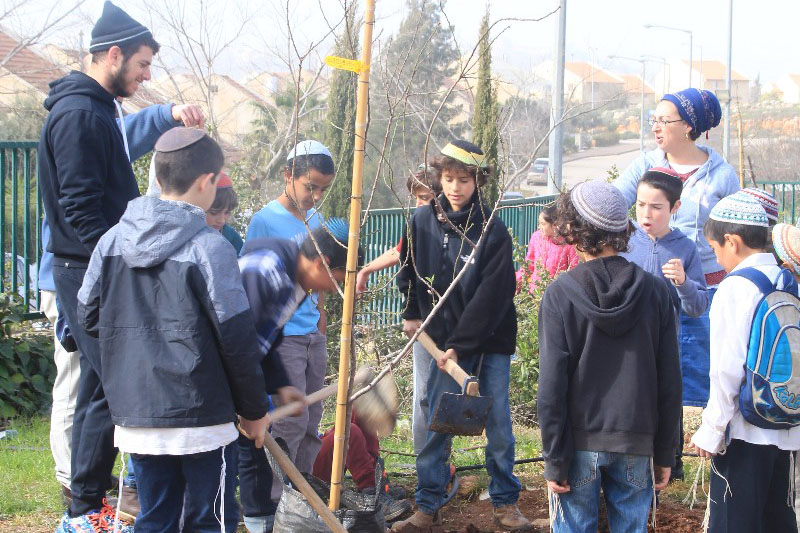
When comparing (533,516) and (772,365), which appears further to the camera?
(533,516)

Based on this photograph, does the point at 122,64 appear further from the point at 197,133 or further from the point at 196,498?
the point at 196,498

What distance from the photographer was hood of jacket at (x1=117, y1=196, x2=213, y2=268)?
2814mm

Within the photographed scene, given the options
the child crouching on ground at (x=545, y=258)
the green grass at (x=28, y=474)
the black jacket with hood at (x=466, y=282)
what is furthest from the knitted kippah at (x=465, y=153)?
the green grass at (x=28, y=474)

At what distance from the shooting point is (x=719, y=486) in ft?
10.8

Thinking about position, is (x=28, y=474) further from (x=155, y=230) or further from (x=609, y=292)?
(x=609, y=292)

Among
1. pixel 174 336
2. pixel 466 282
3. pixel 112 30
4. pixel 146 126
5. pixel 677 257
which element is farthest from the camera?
pixel 677 257

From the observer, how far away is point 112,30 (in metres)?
3.68

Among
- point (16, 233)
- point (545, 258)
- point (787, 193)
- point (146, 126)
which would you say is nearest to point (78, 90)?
point (146, 126)

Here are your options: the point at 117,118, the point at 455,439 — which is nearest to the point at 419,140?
the point at 455,439

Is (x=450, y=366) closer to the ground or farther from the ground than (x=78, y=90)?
closer to the ground

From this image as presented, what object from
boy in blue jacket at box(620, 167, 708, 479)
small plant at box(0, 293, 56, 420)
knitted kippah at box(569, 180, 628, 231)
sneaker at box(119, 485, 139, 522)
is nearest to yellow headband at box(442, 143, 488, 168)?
boy in blue jacket at box(620, 167, 708, 479)

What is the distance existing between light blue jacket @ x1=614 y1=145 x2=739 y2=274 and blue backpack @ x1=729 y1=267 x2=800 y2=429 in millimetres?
1386

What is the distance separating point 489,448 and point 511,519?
34cm

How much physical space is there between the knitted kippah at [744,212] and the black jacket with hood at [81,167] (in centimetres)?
243
